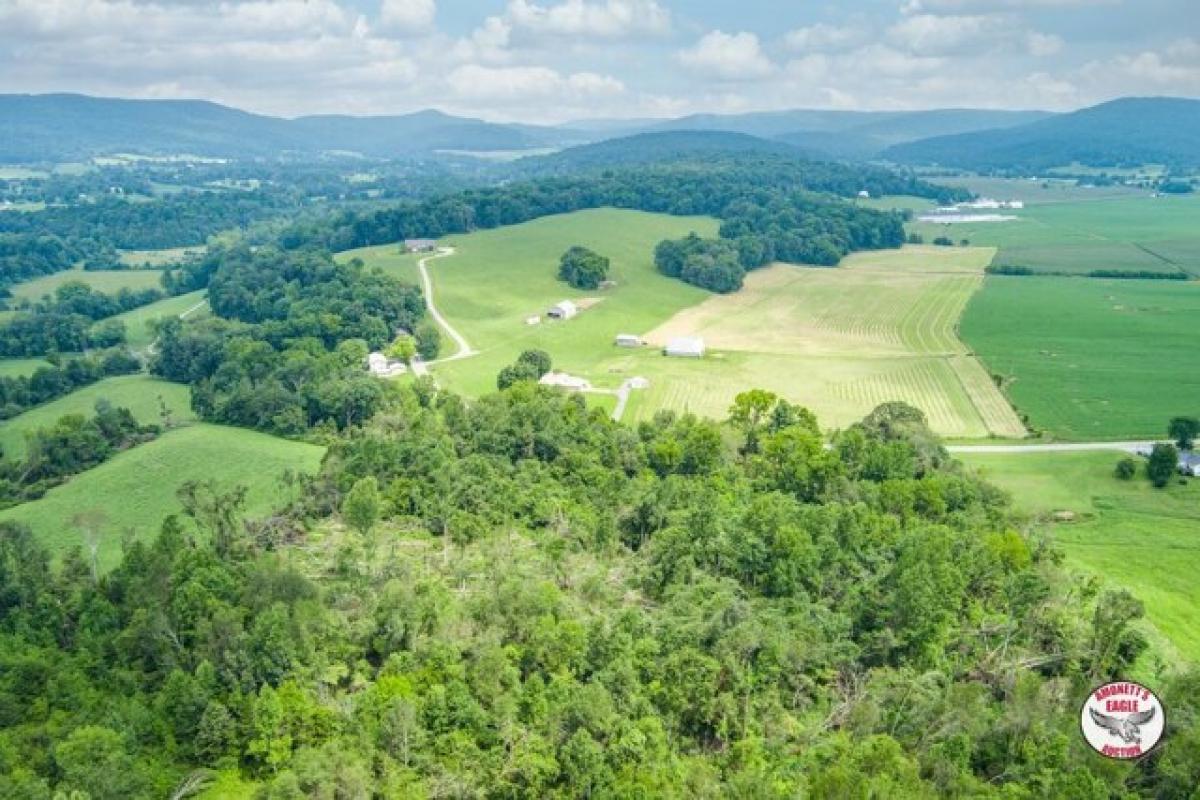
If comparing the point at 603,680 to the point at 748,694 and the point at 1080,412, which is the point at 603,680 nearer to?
the point at 748,694

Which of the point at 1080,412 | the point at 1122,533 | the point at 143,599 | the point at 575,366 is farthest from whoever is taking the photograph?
the point at 575,366

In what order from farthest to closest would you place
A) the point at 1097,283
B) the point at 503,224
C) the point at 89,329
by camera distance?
the point at 503,224 → the point at 1097,283 → the point at 89,329

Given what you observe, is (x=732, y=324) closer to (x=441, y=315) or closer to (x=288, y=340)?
(x=441, y=315)

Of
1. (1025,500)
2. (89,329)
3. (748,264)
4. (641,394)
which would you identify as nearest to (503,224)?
(748,264)

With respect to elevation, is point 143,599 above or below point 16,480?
above

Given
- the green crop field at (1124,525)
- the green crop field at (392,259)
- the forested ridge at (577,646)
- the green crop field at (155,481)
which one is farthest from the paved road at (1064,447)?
the green crop field at (392,259)

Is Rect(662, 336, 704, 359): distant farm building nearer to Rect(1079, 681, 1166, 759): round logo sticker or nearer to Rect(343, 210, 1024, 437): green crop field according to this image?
Rect(343, 210, 1024, 437): green crop field

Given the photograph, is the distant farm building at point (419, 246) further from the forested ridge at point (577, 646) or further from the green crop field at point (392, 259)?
the forested ridge at point (577, 646)
